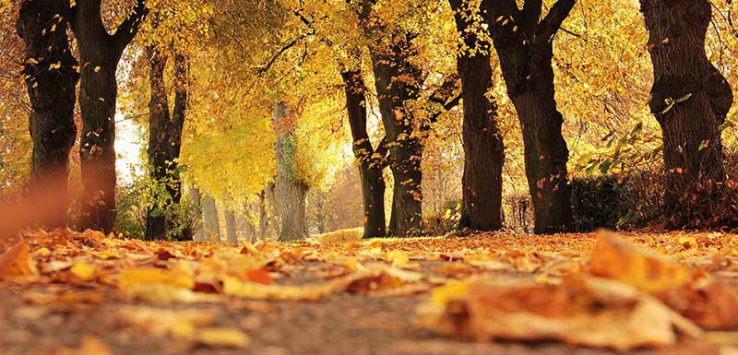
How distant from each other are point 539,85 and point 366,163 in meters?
9.05

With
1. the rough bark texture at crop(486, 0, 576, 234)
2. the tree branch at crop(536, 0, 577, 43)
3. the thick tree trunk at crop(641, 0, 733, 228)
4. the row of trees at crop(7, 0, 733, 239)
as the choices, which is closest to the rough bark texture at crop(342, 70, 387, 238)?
the row of trees at crop(7, 0, 733, 239)

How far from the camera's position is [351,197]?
69.4m

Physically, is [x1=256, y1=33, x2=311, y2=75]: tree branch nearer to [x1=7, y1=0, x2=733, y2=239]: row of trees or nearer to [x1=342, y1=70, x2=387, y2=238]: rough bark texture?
[x1=7, y1=0, x2=733, y2=239]: row of trees

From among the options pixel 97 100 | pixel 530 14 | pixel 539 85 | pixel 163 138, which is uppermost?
pixel 530 14

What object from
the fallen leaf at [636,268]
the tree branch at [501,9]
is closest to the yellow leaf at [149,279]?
the fallen leaf at [636,268]

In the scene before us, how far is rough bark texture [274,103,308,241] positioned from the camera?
27359mm

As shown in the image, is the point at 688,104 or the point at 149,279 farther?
the point at 688,104

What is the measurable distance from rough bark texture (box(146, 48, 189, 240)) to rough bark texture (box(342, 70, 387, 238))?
183 inches

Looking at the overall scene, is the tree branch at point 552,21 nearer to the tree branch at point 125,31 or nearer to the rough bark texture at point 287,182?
the tree branch at point 125,31

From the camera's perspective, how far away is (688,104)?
33.0 ft

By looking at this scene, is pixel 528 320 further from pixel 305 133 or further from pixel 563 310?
pixel 305 133

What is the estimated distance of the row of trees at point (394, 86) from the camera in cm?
1024

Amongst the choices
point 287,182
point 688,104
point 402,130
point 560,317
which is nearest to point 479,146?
point 402,130

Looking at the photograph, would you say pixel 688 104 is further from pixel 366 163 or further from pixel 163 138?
pixel 163 138
